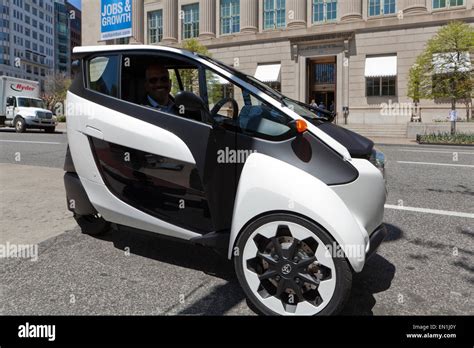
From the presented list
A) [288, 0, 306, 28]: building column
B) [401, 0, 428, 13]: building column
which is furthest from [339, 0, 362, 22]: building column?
[401, 0, 428, 13]: building column

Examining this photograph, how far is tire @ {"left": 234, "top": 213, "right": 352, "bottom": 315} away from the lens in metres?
2.47

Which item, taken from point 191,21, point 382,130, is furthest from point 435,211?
point 191,21

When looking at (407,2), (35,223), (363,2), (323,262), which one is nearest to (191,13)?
(363,2)

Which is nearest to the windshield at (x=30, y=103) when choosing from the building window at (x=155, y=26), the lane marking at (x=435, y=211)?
the building window at (x=155, y=26)

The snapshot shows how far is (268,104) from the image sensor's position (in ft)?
9.53

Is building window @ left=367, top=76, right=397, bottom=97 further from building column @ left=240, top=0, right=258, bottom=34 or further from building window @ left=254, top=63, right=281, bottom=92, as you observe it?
building column @ left=240, top=0, right=258, bottom=34

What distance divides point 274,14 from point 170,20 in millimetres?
11304

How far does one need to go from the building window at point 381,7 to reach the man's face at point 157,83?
32.4 m

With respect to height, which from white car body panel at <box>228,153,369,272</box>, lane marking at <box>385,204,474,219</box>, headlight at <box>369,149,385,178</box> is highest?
headlight at <box>369,149,385,178</box>

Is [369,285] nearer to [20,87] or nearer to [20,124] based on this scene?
[20,124]

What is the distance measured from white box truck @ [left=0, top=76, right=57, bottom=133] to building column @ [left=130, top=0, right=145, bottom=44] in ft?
50.9

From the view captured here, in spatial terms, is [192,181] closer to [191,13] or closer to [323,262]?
[323,262]

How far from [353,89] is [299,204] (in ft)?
103

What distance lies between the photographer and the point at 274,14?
114 feet
